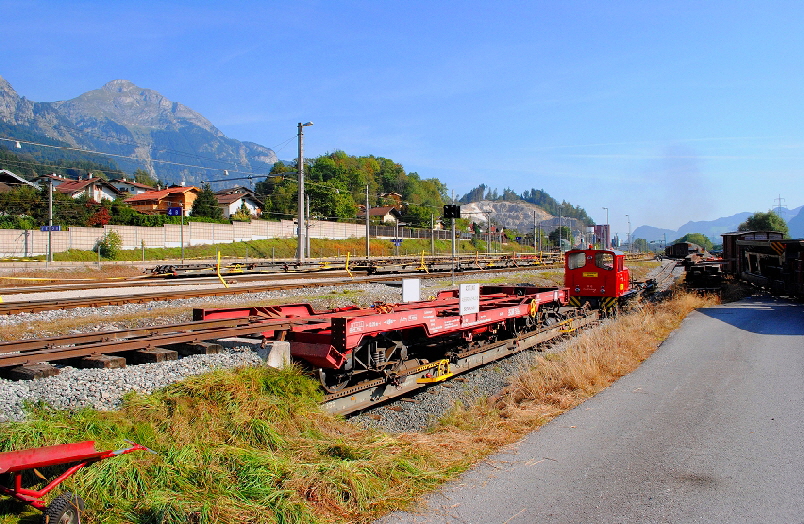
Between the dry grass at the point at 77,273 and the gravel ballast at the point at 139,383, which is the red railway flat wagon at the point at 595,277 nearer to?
the gravel ballast at the point at 139,383

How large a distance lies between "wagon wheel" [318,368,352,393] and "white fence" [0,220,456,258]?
3744 cm

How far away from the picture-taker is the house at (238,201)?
7900cm

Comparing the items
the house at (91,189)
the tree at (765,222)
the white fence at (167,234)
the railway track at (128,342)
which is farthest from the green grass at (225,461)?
the tree at (765,222)

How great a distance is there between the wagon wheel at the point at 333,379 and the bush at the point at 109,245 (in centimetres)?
4364

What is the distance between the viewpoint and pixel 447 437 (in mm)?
6055

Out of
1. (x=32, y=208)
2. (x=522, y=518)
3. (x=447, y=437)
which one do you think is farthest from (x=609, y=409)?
(x=32, y=208)

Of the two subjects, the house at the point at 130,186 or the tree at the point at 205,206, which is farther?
the house at the point at 130,186

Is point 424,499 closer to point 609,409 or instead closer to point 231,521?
point 231,521

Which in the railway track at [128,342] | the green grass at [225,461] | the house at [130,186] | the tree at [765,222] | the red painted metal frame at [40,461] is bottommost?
the green grass at [225,461]

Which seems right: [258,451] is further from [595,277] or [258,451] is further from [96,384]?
[595,277]

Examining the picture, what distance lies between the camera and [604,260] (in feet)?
58.0

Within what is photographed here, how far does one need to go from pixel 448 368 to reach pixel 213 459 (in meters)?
5.27

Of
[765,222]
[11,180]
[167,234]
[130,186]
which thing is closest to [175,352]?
[167,234]

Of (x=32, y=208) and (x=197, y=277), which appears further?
(x=32, y=208)
